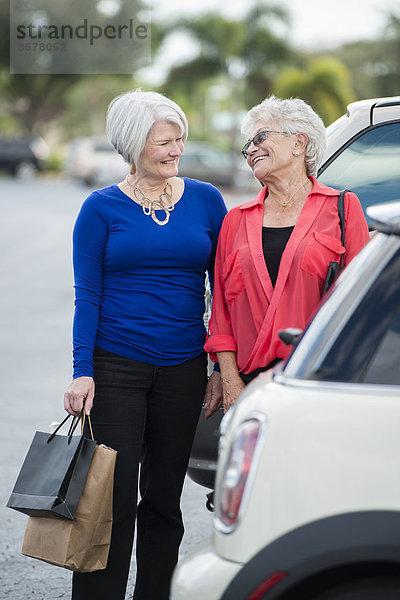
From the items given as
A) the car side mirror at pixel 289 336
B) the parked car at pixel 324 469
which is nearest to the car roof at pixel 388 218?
the parked car at pixel 324 469

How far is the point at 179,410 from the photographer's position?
144 inches

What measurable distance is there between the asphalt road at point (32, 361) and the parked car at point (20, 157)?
17.7 m

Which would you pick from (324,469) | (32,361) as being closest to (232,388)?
(324,469)

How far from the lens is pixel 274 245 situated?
3.37m

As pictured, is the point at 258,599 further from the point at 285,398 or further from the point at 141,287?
the point at 141,287

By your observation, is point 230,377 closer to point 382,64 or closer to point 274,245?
point 274,245

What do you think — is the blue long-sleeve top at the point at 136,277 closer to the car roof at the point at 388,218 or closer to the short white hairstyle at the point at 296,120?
the short white hairstyle at the point at 296,120

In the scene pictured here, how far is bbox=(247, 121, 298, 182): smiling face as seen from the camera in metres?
3.45

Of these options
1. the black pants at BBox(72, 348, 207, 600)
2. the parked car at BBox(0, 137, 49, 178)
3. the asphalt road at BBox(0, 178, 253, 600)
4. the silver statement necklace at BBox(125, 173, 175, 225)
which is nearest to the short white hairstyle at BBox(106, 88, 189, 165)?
the silver statement necklace at BBox(125, 173, 175, 225)

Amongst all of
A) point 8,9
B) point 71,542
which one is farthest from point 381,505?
point 8,9

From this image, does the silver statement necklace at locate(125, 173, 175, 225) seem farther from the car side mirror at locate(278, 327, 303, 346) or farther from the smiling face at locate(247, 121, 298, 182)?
the car side mirror at locate(278, 327, 303, 346)

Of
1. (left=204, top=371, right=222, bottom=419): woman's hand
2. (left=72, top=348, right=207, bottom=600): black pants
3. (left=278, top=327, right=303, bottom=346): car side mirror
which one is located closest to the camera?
(left=278, top=327, right=303, bottom=346): car side mirror

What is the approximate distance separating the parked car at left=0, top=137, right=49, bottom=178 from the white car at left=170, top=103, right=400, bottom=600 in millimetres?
40209

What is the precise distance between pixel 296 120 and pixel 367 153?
3.75 feet
